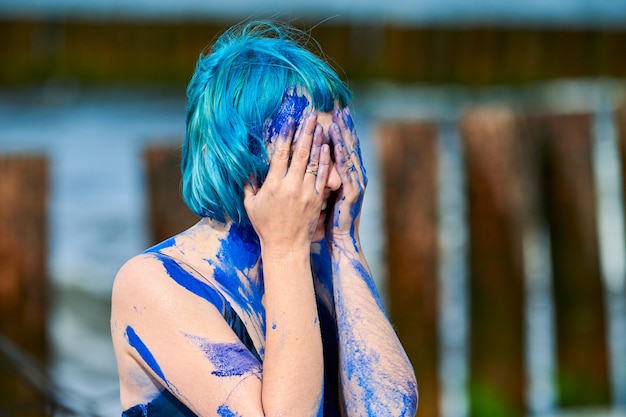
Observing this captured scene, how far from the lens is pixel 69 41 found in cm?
577

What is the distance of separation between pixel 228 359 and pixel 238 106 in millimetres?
467

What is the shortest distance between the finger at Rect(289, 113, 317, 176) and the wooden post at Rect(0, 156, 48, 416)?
14.1ft

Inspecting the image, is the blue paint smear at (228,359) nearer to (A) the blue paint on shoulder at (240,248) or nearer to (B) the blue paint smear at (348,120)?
(A) the blue paint on shoulder at (240,248)

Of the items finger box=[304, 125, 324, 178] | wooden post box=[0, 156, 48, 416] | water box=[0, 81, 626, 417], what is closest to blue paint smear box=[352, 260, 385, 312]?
finger box=[304, 125, 324, 178]

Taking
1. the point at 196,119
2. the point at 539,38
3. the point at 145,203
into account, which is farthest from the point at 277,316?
the point at 539,38

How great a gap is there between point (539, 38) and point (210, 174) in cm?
501

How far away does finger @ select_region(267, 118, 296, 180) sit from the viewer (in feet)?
5.11

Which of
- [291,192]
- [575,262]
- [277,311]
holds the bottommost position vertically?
[575,262]

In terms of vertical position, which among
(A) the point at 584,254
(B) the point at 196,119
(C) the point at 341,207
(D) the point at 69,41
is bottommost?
(A) the point at 584,254

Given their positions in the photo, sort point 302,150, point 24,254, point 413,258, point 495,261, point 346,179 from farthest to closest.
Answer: point 495,261, point 413,258, point 24,254, point 346,179, point 302,150

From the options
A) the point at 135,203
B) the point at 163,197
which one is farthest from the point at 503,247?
the point at 135,203

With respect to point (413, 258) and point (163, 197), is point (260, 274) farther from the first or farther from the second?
point (413, 258)

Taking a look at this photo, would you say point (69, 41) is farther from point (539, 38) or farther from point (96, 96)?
→ point (539, 38)

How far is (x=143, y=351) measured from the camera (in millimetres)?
1529
